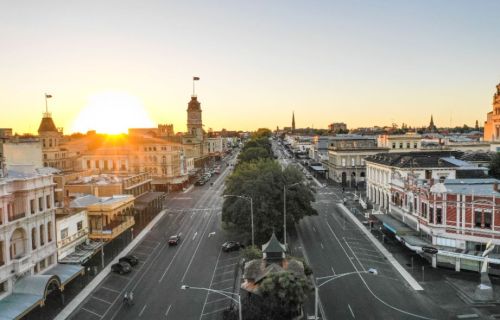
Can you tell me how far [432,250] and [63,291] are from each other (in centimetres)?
3778

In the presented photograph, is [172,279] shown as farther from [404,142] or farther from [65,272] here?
[404,142]

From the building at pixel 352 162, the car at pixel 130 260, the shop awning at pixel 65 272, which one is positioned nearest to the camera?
the shop awning at pixel 65 272

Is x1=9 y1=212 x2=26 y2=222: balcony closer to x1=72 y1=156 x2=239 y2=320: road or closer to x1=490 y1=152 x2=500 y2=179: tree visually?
x1=72 y1=156 x2=239 y2=320: road

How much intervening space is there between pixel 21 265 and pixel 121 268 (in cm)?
1167

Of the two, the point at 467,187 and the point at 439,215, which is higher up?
the point at 467,187

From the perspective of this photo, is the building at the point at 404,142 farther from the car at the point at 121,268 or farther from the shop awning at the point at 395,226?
the car at the point at 121,268

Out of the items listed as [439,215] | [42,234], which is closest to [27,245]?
[42,234]

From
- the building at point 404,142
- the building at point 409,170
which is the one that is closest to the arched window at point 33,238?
the building at point 409,170

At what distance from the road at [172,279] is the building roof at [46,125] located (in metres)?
53.8

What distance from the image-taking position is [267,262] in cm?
3716

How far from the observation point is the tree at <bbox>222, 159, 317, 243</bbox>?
5522 cm

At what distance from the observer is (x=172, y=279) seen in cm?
4572

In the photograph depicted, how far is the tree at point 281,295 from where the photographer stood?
29609 millimetres

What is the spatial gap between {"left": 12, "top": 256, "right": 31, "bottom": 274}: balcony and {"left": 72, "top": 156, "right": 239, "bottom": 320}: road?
229 inches
